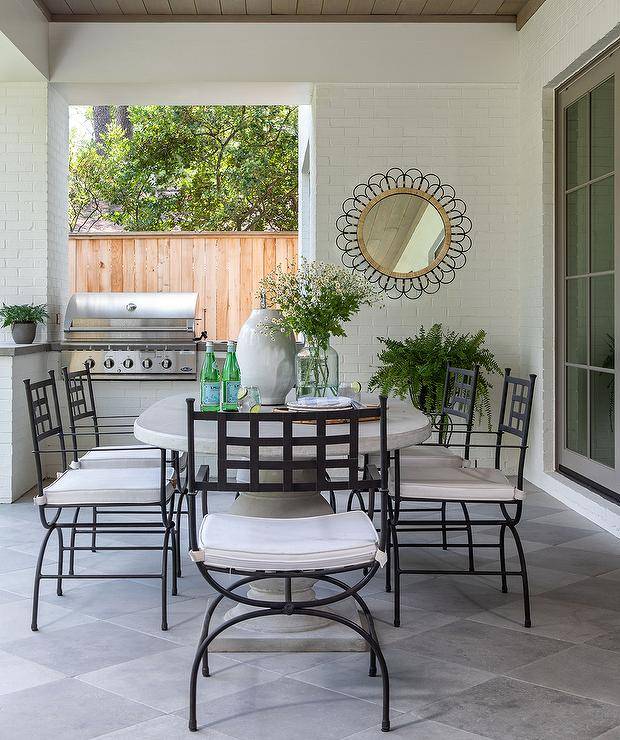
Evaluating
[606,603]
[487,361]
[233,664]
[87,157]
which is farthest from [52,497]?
[87,157]

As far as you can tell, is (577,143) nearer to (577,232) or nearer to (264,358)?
(577,232)

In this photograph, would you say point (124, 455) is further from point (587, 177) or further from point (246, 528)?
point (587, 177)

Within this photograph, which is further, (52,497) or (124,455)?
(124,455)

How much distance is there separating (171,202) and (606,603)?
370 inches

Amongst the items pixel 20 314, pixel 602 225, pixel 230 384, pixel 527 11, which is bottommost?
pixel 230 384

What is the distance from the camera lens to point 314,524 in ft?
8.20

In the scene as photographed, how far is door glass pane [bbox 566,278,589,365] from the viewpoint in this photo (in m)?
4.74

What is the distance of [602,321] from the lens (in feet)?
14.7

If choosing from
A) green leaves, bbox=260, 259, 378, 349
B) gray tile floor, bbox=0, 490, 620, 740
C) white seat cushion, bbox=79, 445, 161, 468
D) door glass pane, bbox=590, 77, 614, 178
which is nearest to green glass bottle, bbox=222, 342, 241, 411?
green leaves, bbox=260, 259, 378, 349

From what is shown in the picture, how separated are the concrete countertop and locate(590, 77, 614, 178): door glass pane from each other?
3.40m

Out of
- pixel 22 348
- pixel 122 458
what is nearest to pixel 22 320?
pixel 22 348

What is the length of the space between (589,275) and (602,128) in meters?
0.78

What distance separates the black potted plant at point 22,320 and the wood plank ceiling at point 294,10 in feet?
6.23

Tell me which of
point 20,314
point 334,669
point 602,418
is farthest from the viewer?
point 20,314
